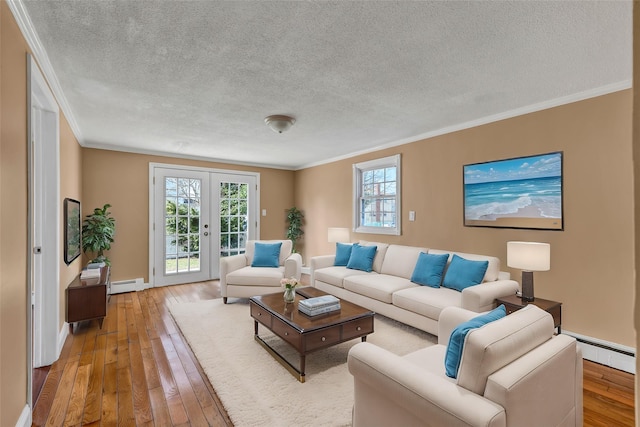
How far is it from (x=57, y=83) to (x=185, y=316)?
2762 millimetres

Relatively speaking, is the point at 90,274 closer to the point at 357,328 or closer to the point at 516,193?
the point at 357,328

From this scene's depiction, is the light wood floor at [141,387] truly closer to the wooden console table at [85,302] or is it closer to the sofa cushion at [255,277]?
the wooden console table at [85,302]

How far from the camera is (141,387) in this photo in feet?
7.57

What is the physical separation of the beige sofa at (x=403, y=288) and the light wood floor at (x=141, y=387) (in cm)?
95

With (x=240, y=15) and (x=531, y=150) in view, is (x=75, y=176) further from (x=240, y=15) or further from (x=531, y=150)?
(x=531, y=150)

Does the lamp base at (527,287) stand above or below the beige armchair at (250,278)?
above

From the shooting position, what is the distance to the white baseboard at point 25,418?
1.76 m

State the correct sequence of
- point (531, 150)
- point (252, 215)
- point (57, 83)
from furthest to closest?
point (252, 215) → point (531, 150) → point (57, 83)

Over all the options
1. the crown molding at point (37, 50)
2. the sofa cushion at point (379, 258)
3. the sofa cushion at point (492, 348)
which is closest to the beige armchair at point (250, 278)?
the sofa cushion at point (379, 258)

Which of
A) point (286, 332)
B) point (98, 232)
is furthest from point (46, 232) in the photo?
point (286, 332)

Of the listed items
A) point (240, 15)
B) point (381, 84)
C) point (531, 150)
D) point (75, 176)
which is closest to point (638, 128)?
point (240, 15)

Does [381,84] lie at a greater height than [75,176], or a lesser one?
greater

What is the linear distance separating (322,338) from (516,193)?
2566mm

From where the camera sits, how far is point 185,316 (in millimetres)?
3801
